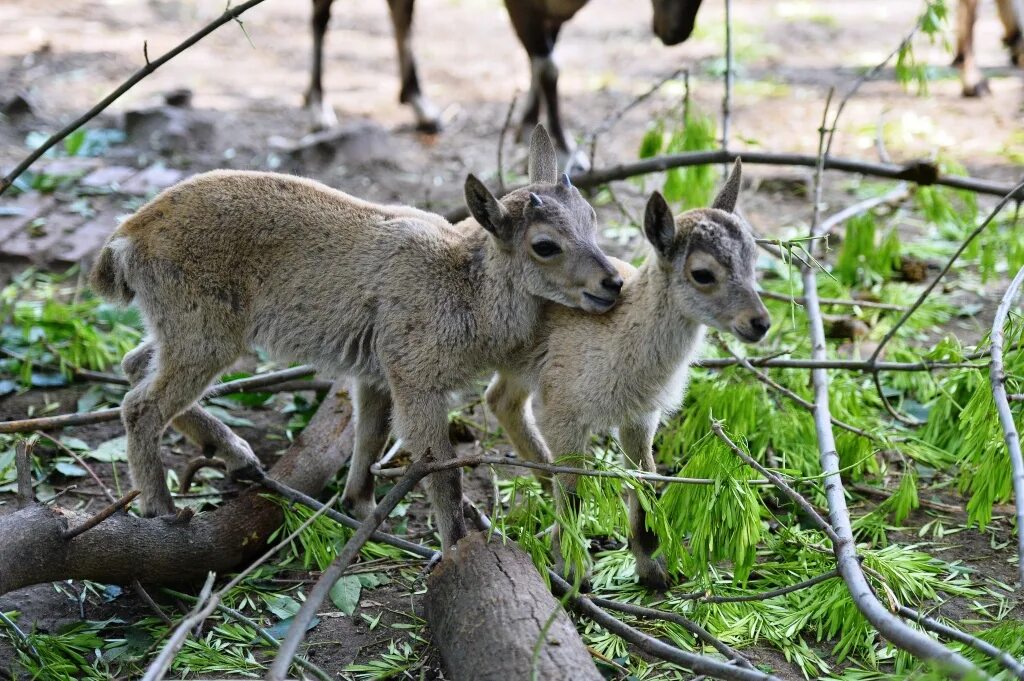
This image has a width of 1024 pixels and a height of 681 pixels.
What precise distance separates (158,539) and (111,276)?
131 cm

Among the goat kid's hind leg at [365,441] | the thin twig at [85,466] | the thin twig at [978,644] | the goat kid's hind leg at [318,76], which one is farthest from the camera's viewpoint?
the goat kid's hind leg at [318,76]

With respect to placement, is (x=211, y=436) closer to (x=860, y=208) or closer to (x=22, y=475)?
(x=22, y=475)

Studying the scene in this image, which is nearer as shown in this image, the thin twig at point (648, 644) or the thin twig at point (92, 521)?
the thin twig at point (648, 644)

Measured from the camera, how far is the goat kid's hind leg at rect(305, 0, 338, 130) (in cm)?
1093

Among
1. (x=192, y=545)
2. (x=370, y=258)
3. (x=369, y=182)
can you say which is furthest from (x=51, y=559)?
(x=369, y=182)

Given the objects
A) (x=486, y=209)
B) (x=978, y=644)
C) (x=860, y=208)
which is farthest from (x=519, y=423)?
(x=860, y=208)

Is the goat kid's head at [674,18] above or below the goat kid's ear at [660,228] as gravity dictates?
above

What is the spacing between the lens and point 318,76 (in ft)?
36.2

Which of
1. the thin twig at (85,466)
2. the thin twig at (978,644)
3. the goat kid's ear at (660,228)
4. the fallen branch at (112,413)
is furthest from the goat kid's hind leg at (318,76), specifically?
the thin twig at (978,644)

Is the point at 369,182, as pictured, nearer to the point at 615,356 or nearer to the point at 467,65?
the point at 467,65

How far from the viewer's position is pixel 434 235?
5.11 metres

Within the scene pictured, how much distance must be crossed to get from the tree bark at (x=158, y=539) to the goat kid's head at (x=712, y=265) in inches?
84.2

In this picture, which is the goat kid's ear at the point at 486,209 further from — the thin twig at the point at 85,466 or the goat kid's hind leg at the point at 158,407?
the thin twig at the point at 85,466

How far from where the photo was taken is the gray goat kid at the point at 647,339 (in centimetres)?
445
